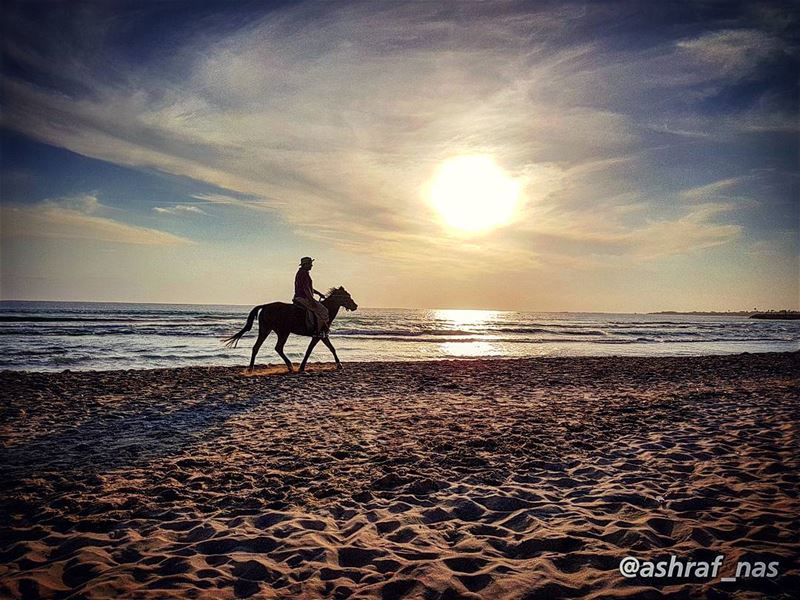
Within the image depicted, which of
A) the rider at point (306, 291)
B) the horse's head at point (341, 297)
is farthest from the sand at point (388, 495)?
the horse's head at point (341, 297)

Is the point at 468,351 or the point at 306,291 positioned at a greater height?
the point at 306,291

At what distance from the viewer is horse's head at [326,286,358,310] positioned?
15.2 m

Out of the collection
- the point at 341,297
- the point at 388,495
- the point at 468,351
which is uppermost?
the point at 341,297

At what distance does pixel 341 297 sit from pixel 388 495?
10.9m

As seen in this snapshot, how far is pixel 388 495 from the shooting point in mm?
4801

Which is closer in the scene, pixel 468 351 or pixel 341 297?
pixel 341 297

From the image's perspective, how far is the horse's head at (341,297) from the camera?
1525 centimetres

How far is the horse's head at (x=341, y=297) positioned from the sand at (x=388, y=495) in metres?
5.92

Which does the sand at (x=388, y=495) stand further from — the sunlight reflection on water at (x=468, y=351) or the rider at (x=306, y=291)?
the sunlight reflection on water at (x=468, y=351)

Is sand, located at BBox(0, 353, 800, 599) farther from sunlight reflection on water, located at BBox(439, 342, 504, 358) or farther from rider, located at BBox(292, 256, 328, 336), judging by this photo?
sunlight reflection on water, located at BBox(439, 342, 504, 358)

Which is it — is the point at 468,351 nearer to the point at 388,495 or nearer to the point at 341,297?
the point at 341,297

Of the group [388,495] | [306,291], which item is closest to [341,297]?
[306,291]

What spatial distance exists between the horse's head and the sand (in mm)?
5923

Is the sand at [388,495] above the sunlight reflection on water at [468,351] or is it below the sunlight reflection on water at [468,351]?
above
